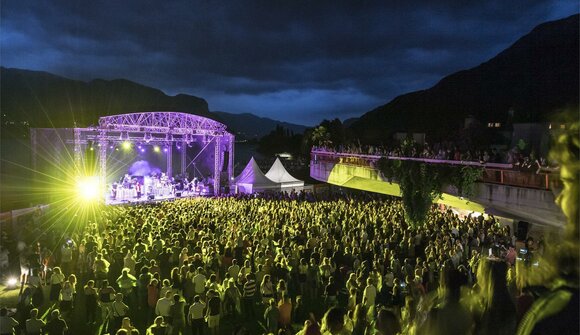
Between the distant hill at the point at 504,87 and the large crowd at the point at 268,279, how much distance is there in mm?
71204

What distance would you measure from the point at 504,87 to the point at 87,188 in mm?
112103

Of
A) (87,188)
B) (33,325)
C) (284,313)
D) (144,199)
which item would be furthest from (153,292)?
(144,199)

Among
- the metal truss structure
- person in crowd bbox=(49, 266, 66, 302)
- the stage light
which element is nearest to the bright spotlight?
the metal truss structure

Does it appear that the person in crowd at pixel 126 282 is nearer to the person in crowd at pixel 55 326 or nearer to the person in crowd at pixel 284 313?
the person in crowd at pixel 55 326

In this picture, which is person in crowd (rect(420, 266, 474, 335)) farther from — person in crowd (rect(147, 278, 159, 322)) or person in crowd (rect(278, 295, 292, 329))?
person in crowd (rect(147, 278, 159, 322))

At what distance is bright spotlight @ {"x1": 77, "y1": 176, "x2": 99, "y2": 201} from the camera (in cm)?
2316

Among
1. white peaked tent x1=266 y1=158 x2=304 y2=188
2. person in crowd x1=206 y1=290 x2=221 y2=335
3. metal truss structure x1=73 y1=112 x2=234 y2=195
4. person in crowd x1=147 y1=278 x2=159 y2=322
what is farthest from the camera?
white peaked tent x1=266 y1=158 x2=304 y2=188

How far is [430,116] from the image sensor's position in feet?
305

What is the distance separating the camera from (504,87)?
359 ft

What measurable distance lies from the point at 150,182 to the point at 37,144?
7.21m

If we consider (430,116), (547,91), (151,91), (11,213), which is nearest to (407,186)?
(11,213)

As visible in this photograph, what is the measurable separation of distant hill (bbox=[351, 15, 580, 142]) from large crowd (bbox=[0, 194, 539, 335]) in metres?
71.2

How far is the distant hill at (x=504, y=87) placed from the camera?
92062 millimetres

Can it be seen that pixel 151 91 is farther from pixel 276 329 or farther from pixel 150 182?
pixel 276 329
